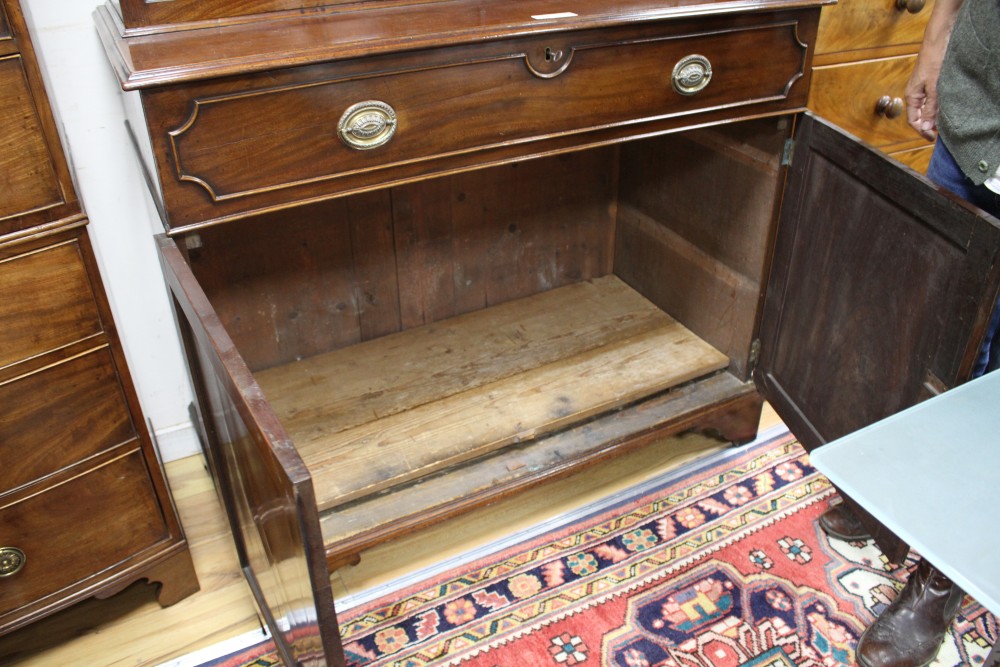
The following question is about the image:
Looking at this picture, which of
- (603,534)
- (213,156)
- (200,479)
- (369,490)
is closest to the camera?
(213,156)

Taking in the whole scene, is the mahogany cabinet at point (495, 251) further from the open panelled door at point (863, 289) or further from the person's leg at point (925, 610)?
the person's leg at point (925, 610)

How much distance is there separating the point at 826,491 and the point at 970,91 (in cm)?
82

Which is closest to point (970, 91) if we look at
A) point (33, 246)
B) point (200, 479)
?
point (33, 246)

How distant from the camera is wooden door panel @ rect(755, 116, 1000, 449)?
114 centimetres

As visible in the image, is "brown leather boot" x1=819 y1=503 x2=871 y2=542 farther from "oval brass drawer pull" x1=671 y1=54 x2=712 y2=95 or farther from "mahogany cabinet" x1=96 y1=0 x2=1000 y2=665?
"oval brass drawer pull" x1=671 y1=54 x2=712 y2=95

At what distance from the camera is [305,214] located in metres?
1.62

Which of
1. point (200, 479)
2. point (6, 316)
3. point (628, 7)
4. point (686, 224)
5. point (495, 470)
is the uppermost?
point (628, 7)

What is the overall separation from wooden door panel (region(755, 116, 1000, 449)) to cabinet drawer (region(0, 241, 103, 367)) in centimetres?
114

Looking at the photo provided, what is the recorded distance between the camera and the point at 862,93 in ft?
5.55

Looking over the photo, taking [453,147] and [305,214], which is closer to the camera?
[453,147]

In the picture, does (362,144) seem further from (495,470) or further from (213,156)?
(495,470)

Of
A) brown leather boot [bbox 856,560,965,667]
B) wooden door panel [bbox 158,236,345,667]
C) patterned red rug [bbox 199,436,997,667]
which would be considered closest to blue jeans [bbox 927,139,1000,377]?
brown leather boot [bbox 856,560,965,667]

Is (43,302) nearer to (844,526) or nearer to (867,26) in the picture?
(844,526)

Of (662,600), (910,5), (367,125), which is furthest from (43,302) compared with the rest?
(910,5)
